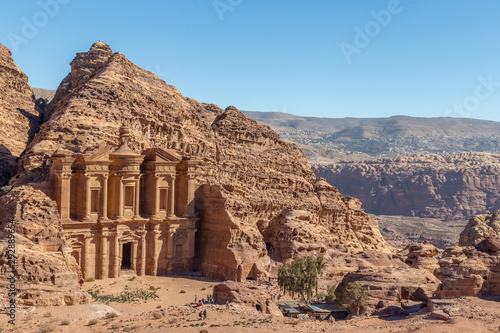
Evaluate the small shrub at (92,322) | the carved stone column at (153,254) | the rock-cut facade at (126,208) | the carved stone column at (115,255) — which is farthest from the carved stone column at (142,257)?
the small shrub at (92,322)

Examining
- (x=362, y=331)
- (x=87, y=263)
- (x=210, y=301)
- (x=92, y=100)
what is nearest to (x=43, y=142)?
(x=92, y=100)

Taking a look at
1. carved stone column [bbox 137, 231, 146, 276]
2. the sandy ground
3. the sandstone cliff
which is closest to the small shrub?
the sandy ground

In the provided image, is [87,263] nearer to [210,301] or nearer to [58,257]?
[58,257]

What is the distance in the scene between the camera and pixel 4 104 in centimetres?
6006

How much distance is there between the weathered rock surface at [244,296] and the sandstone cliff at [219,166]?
10776 millimetres

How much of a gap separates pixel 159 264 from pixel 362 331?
23725 millimetres

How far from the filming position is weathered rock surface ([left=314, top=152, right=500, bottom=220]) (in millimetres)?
172375

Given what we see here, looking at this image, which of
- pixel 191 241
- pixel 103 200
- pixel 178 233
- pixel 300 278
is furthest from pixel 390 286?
pixel 103 200

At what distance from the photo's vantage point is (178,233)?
1879 inches

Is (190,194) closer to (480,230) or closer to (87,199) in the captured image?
(87,199)

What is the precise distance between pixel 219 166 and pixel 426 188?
132 meters

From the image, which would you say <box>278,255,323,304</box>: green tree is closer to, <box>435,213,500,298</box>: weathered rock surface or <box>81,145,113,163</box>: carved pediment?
<box>435,213,500,298</box>: weathered rock surface

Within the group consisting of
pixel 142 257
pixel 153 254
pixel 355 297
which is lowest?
pixel 355 297

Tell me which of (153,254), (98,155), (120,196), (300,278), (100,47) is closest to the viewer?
(300,278)
